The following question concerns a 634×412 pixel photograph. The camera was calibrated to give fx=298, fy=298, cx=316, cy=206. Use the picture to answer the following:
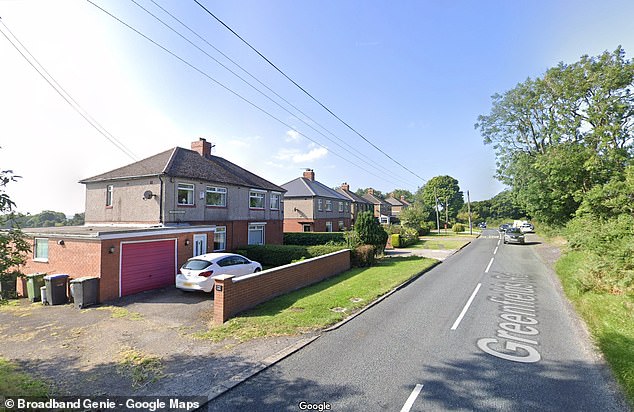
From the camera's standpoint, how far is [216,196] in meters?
19.4

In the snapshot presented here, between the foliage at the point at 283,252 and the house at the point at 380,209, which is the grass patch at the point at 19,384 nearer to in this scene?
the foliage at the point at 283,252

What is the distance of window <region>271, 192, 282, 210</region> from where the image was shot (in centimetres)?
2562

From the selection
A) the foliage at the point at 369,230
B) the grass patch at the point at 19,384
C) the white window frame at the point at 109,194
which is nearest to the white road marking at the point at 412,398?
the grass patch at the point at 19,384

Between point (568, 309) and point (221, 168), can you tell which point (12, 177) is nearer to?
point (568, 309)

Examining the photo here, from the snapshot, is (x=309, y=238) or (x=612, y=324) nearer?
(x=612, y=324)

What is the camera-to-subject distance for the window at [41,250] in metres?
12.7

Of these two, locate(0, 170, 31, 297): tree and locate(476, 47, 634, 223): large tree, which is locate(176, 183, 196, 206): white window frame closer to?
locate(0, 170, 31, 297): tree

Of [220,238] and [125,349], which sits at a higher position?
[220,238]

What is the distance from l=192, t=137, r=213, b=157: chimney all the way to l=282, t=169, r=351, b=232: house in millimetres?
14878

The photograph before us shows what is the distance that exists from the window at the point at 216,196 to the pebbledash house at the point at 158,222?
65mm

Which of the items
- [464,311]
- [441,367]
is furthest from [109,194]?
[441,367]

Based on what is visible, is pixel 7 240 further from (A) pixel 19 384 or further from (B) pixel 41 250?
(B) pixel 41 250

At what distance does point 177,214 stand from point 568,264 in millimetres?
20202

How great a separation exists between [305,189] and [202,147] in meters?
16.7
